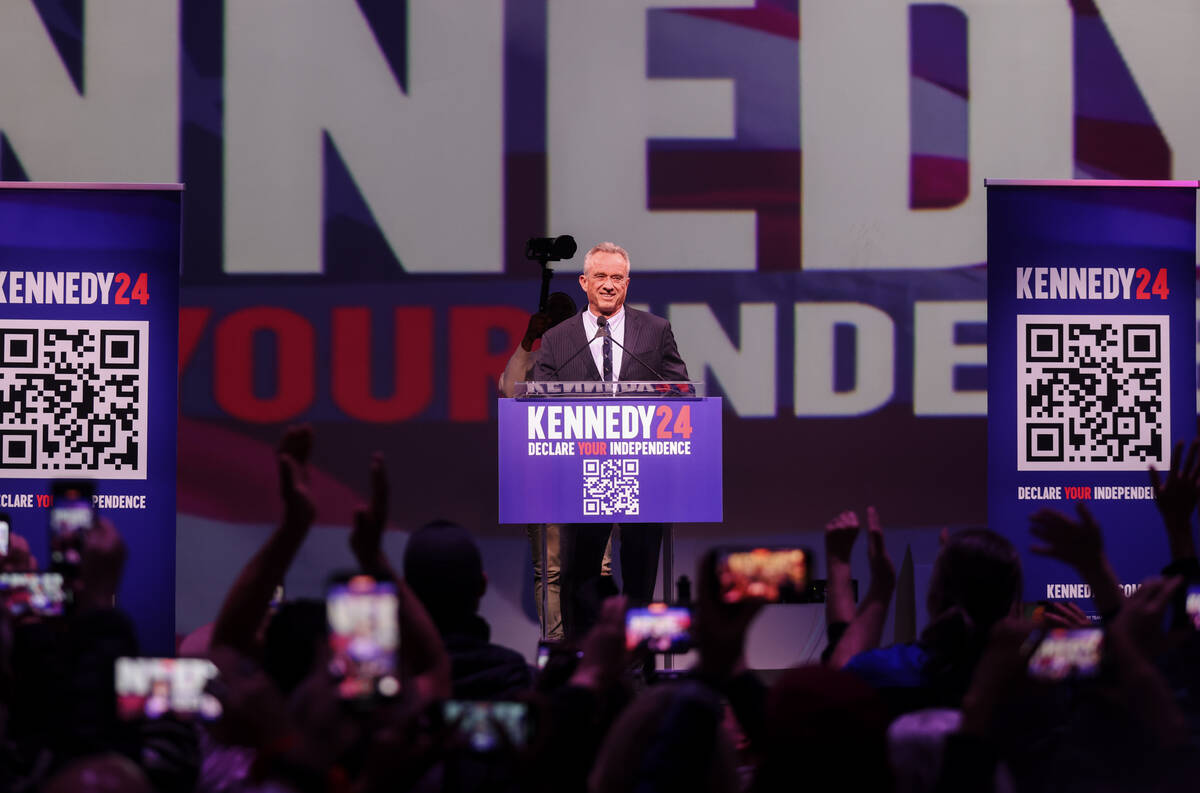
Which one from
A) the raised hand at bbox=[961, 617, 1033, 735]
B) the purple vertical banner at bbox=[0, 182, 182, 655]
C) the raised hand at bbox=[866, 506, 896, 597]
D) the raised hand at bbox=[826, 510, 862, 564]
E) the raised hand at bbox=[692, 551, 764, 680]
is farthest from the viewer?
the purple vertical banner at bbox=[0, 182, 182, 655]

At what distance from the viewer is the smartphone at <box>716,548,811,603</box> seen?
7.50 ft

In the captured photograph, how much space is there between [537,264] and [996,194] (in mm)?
2260

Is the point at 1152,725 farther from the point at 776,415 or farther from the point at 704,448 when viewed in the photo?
the point at 776,415

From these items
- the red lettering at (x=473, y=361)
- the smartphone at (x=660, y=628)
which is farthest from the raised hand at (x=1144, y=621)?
the red lettering at (x=473, y=361)

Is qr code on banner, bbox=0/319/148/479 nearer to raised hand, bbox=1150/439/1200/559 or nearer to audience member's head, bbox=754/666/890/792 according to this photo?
raised hand, bbox=1150/439/1200/559

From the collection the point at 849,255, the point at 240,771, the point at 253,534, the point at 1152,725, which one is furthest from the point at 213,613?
the point at 1152,725

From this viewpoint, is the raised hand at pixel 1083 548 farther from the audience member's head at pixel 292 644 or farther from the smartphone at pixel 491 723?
the audience member's head at pixel 292 644

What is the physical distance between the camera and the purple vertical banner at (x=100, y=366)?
550cm

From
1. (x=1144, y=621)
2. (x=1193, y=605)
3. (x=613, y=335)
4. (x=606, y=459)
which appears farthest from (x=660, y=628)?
(x=613, y=335)

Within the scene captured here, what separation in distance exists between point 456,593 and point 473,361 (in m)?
4.44

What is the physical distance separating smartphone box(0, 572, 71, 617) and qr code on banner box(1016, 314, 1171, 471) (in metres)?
3.98

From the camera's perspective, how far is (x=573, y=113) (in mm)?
6867

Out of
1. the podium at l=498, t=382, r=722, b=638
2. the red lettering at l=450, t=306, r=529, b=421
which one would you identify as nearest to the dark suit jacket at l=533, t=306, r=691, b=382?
the podium at l=498, t=382, r=722, b=638

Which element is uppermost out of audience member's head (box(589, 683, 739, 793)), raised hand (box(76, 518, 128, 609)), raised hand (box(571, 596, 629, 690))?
raised hand (box(76, 518, 128, 609))
